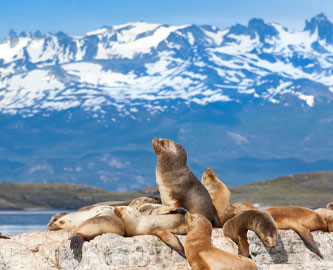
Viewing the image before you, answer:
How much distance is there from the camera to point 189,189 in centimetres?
1955

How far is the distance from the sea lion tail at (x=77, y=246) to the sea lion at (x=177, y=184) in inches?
126

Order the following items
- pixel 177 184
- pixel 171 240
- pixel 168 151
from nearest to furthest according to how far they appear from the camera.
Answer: pixel 171 240 < pixel 177 184 < pixel 168 151

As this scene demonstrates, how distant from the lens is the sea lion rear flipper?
1795 centimetres

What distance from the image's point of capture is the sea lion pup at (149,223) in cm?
1791

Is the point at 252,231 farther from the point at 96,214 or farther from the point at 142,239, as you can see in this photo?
the point at 96,214

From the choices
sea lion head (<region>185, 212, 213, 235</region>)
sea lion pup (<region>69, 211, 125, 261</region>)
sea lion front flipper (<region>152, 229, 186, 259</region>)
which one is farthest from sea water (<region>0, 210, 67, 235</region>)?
sea lion head (<region>185, 212, 213, 235</region>)

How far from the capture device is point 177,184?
19.6m

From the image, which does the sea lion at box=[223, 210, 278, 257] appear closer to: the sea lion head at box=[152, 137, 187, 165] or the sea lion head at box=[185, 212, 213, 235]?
the sea lion head at box=[185, 212, 213, 235]

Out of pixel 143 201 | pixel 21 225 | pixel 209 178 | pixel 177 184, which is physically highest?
pixel 21 225

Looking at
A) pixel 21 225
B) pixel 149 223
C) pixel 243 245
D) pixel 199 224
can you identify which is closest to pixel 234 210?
pixel 243 245

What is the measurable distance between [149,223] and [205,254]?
276cm

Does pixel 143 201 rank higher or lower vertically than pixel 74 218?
higher

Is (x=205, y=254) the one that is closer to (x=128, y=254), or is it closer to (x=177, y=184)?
(x=128, y=254)

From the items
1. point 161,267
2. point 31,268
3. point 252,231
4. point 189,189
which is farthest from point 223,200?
point 31,268
